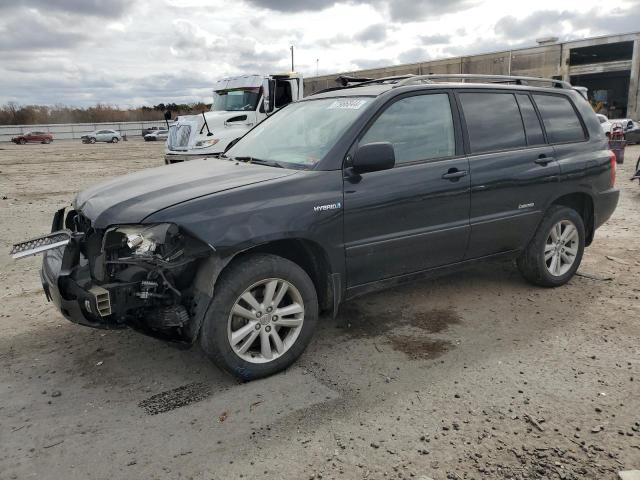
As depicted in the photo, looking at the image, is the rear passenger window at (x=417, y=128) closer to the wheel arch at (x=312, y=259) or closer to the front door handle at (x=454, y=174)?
the front door handle at (x=454, y=174)

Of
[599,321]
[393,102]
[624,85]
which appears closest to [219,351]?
[393,102]

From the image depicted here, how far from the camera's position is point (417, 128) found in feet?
13.5

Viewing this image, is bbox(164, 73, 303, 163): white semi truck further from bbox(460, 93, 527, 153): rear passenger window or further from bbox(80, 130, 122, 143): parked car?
bbox(80, 130, 122, 143): parked car

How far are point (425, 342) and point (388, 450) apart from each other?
1.40 meters

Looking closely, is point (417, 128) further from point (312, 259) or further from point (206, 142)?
point (206, 142)

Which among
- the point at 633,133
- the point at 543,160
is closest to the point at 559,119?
the point at 543,160

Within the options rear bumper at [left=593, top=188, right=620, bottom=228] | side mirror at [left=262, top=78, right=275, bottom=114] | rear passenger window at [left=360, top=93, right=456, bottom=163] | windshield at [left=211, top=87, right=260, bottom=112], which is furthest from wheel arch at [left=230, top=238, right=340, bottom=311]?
windshield at [left=211, top=87, right=260, bottom=112]

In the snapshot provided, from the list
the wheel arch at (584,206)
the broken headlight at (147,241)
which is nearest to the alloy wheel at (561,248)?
the wheel arch at (584,206)

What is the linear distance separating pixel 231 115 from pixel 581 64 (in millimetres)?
32892

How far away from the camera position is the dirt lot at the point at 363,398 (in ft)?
8.72

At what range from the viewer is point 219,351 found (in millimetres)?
3252

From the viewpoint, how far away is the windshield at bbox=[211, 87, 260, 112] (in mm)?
15000

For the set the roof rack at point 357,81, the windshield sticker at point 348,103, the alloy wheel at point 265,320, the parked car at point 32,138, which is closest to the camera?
the alloy wheel at point 265,320

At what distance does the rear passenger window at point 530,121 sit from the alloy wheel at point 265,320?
8.99ft
